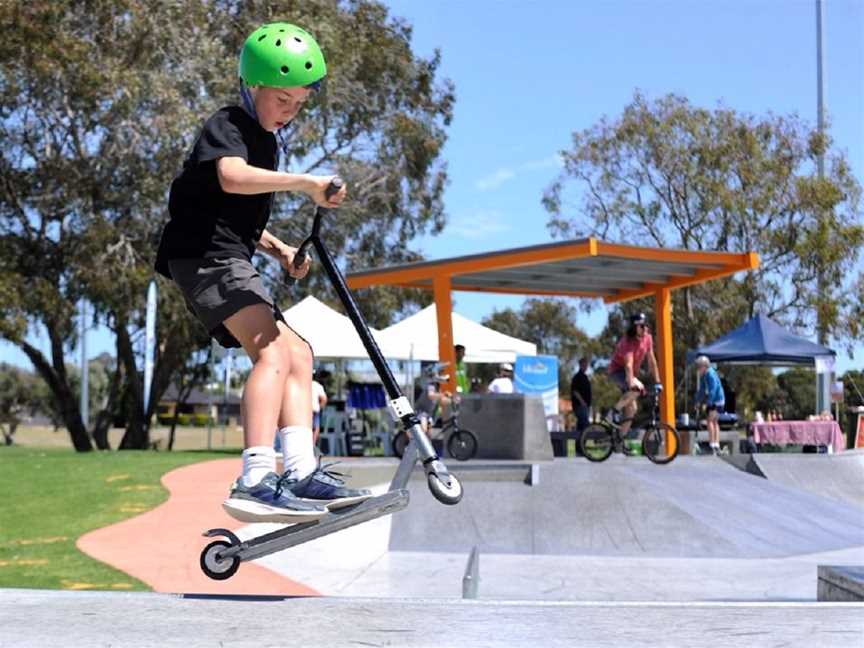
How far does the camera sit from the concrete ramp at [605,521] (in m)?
11.7

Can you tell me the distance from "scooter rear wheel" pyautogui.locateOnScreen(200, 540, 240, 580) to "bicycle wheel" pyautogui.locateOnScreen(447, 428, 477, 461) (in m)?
12.0

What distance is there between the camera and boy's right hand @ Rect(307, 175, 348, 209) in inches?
144

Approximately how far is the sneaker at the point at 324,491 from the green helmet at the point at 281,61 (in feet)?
4.81

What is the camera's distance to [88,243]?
1018 inches

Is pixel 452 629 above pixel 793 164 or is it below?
below

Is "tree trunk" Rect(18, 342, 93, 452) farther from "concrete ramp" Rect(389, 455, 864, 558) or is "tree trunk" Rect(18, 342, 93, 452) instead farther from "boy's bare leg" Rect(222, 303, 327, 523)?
"boy's bare leg" Rect(222, 303, 327, 523)

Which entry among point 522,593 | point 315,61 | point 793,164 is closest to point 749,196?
point 793,164

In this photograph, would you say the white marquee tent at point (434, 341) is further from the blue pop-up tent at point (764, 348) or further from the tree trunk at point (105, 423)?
the tree trunk at point (105, 423)

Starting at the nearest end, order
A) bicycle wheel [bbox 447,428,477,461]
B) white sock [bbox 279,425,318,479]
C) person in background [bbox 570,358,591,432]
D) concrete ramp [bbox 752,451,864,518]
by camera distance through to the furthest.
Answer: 1. white sock [bbox 279,425,318,479]
2. bicycle wheel [bbox 447,428,477,461]
3. concrete ramp [bbox 752,451,864,518]
4. person in background [bbox 570,358,591,432]

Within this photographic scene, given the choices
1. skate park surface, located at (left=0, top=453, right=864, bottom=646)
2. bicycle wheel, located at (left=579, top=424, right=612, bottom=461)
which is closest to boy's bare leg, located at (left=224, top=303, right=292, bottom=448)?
skate park surface, located at (left=0, top=453, right=864, bottom=646)

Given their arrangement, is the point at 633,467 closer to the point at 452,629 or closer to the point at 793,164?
the point at 452,629

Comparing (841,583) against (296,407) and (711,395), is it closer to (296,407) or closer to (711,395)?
(296,407)

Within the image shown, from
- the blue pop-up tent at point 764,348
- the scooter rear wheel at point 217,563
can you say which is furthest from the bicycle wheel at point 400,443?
the scooter rear wheel at point 217,563

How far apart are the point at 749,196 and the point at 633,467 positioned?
2681 cm
